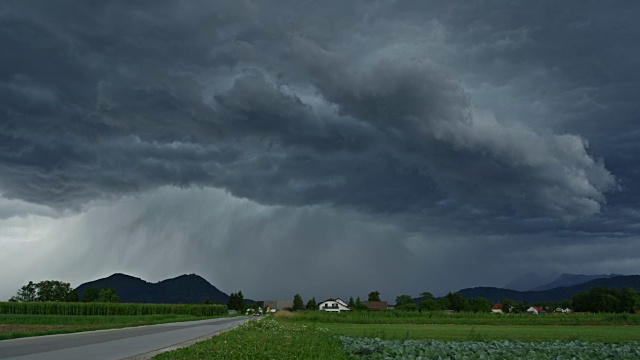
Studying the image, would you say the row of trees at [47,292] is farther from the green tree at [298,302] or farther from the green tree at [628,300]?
the green tree at [628,300]

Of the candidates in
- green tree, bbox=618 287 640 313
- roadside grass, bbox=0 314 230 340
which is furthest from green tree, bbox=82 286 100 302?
green tree, bbox=618 287 640 313

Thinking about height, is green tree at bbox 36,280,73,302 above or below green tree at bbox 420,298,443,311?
above

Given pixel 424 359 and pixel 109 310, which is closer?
pixel 424 359

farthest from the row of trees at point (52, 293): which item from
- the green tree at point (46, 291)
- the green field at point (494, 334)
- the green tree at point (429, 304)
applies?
the green field at point (494, 334)

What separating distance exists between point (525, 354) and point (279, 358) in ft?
28.4

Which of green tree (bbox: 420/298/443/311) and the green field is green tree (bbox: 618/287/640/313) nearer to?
green tree (bbox: 420/298/443/311)

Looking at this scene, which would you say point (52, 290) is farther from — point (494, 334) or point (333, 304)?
point (494, 334)

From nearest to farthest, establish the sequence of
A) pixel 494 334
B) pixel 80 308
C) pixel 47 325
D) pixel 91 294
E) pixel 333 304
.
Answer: pixel 494 334
pixel 47 325
pixel 80 308
pixel 91 294
pixel 333 304

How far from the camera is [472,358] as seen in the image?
17.6 metres

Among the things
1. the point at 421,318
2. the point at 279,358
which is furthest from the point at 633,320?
the point at 279,358

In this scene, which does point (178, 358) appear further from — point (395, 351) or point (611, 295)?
point (611, 295)

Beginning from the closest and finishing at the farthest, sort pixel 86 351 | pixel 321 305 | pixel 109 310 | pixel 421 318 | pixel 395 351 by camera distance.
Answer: pixel 395 351, pixel 86 351, pixel 421 318, pixel 109 310, pixel 321 305

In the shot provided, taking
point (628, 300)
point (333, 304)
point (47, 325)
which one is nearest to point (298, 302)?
point (333, 304)

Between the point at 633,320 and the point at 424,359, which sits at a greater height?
the point at 424,359
